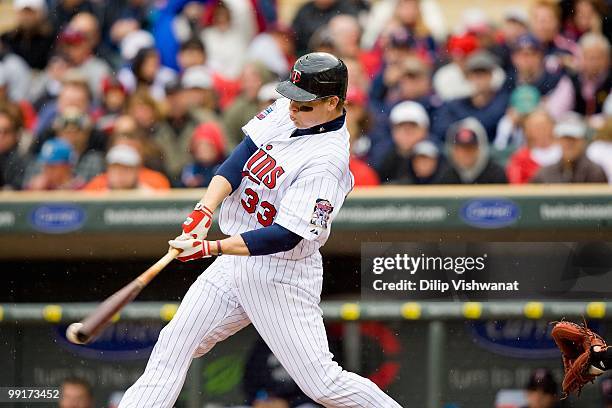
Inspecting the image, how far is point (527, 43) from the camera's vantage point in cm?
636

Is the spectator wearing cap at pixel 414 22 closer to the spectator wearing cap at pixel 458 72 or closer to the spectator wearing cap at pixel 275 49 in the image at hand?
the spectator wearing cap at pixel 458 72

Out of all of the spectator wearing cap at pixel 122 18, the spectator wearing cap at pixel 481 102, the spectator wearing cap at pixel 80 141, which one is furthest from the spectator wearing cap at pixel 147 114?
the spectator wearing cap at pixel 481 102

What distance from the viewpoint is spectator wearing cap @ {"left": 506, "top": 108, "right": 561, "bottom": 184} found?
221 inches

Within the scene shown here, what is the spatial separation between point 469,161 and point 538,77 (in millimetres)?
1050

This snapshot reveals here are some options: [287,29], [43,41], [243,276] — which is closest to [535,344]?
[243,276]

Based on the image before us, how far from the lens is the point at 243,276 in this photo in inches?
145

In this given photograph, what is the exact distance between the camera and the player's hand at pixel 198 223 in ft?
11.5

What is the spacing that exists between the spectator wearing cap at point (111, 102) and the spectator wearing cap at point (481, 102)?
73.8 inches

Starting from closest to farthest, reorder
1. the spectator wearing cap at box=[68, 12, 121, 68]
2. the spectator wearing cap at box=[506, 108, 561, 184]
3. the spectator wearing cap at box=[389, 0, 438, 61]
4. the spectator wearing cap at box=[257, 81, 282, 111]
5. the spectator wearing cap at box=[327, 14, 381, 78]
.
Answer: the spectator wearing cap at box=[506, 108, 561, 184] → the spectator wearing cap at box=[257, 81, 282, 111] → the spectator wearing cap at box=[327, 14, 381, 78] → the spectator wearing cap at box=[389, 0, 438, 61] → the spectator wearing cap at box=[68, 12, 121, 68]

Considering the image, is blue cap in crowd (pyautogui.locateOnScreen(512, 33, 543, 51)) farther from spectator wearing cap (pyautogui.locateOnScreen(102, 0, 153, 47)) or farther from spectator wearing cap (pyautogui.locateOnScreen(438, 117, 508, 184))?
spectator wearing cap (pyautogui.locateOnScreen(102, 0, 153, 47))

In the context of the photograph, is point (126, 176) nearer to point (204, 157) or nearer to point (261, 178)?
point (204, 157)

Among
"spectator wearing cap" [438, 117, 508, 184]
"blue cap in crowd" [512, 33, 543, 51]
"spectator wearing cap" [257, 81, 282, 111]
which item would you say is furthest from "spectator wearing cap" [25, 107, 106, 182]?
"blue cap in crowd" [512, 33, 543, 51]

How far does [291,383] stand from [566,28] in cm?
313

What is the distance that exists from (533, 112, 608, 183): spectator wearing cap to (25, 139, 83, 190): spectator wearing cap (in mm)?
2428
